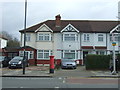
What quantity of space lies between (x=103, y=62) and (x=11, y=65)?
39.1 feet

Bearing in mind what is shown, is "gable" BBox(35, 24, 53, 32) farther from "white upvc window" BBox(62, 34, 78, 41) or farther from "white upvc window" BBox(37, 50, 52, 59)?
"white upvc window" BBox(37, 50, 52, 59)

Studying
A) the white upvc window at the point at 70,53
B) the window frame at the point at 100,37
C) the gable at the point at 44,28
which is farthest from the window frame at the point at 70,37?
the window frame at the point at 100,37

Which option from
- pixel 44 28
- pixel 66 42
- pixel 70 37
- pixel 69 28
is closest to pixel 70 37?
pixel 70 37

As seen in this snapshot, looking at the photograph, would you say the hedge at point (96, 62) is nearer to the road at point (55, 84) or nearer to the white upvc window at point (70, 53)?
the road at point (55, 84)

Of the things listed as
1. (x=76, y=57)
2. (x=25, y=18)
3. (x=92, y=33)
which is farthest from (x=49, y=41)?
(x=25, y=18)

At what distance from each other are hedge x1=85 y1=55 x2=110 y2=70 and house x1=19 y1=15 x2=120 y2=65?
1077cm

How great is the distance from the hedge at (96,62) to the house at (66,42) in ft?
35.3

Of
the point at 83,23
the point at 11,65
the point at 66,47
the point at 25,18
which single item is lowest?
the point at 11,65

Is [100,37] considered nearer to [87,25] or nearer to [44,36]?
[87,25]

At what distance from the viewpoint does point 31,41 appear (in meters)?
36.4

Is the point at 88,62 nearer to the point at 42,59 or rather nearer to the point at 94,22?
the point at 42,59

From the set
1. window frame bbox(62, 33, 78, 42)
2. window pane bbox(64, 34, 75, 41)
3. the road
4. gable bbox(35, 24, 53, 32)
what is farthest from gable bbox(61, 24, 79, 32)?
the road

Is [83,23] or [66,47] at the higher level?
[83,23]

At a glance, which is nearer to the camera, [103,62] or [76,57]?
[103,62]
